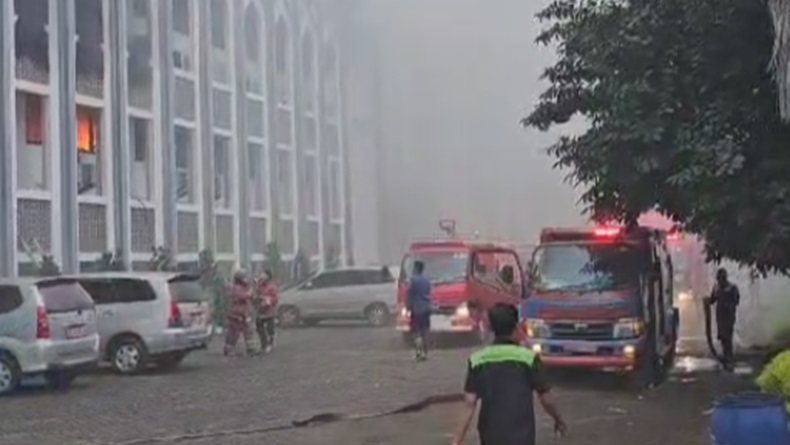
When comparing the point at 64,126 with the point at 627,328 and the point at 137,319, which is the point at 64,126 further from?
the point at 627,328

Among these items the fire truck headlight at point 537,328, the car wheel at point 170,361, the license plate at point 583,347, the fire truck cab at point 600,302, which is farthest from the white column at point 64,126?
the license plate at point 583,347

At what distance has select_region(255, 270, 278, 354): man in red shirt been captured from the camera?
67.1 ft

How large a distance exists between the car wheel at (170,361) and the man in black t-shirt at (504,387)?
11.7m

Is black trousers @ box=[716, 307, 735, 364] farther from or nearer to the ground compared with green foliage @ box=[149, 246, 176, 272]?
nearer to the ground

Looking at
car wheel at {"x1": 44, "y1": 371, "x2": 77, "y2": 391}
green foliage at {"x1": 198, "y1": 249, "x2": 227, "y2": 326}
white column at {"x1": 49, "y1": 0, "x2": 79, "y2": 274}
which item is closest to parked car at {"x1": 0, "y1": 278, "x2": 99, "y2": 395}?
car wheel at {"x1": 44, "y1": 371, "x2": 77, "y2": 391}

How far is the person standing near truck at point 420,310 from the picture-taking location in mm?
18828

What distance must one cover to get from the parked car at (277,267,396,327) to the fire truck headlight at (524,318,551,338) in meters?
13.0

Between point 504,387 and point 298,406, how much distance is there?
23.5 ft

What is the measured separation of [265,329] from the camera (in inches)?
819

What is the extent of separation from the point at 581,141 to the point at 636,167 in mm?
905

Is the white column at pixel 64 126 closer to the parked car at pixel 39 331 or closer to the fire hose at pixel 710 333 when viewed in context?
the parked car at pixel 39 331

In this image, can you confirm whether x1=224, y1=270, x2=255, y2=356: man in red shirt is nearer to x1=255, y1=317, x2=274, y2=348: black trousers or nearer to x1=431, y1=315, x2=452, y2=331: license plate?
x1=255, y1=317, x2=274, y2=348: black trousers

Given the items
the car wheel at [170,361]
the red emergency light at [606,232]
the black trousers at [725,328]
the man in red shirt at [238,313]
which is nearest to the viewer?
the red emergency light at [606,232]

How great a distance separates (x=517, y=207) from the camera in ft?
117
